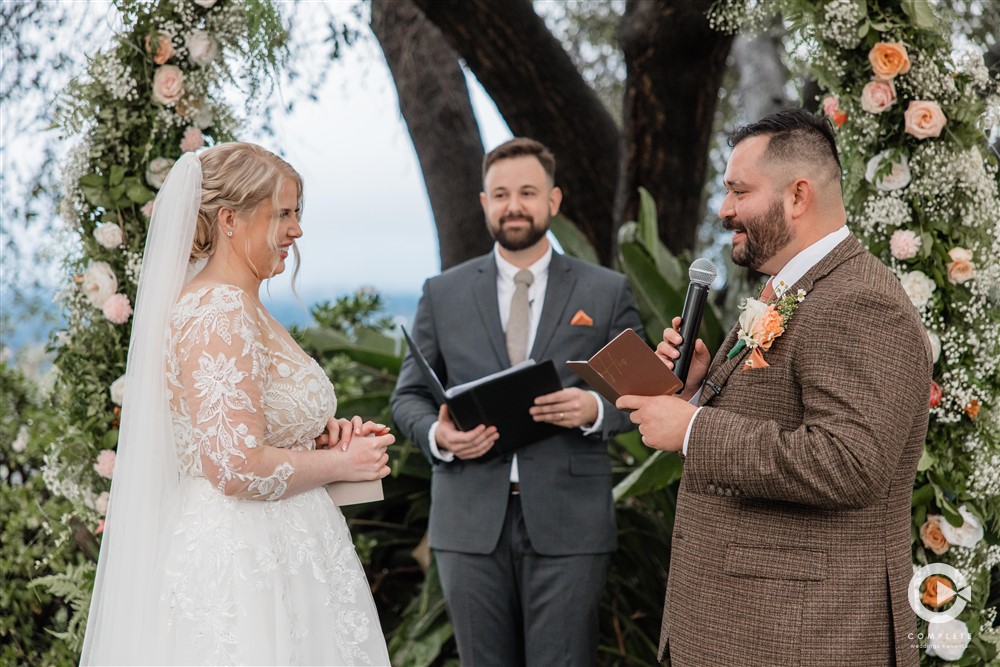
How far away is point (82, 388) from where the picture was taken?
368 cm

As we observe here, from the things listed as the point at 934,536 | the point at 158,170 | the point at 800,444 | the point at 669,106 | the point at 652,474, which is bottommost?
the point at 934,536

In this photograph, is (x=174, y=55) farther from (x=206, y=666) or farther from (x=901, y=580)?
(x=901, y=580)

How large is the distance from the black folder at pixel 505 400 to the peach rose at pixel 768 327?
38.1 inches

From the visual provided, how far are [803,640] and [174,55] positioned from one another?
2861 mm

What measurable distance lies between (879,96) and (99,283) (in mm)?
2770

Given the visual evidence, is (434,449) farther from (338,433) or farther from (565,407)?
(338,433)

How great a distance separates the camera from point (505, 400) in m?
3.35

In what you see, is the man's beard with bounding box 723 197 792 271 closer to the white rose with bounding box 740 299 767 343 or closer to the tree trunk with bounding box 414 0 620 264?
the white rose with bounding box 740 299 767 343

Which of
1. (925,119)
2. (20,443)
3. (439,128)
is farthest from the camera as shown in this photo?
(439,128)

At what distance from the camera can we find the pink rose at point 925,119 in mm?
3293

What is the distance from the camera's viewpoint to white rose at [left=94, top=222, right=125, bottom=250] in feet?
11.9

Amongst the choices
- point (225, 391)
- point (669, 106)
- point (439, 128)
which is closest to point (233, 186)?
point (225, 391)

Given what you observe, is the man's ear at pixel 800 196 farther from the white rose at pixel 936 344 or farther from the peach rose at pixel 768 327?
the white rose at pixel 936 344

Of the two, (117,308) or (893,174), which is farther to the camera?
(117,308)
